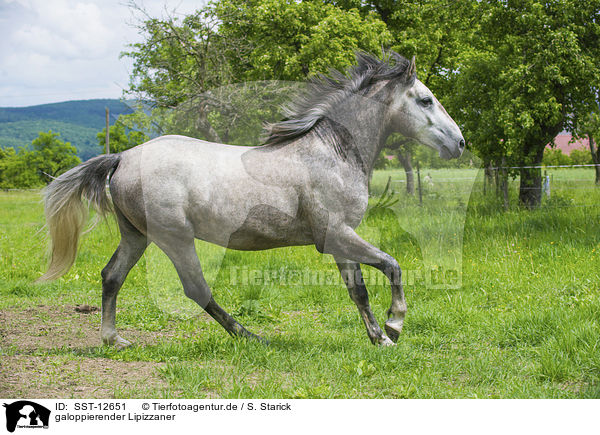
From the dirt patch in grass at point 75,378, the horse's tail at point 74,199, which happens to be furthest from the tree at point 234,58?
the dirt patch in grass at point 75,378

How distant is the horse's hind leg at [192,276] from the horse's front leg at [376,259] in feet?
3.40

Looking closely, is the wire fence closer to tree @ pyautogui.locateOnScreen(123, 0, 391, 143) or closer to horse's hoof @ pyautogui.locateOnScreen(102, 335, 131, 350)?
tree @ pyautogui.locateOnScreen(123, 0, 391, 143)

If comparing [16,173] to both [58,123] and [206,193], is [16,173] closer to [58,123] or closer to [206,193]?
[206,193]

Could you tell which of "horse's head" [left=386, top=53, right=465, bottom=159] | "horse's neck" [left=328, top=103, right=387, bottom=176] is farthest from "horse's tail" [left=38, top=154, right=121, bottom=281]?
"horse's head" [left=386, top=53, right=465, bottom=159]

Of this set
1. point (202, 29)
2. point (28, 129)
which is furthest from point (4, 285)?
point (28, 129)

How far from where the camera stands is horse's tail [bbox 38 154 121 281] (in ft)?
14.1

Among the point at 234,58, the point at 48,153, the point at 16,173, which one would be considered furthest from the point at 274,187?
the point at 48,153

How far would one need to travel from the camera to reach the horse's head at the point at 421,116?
4133 millimetres

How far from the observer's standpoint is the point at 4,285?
6.84m

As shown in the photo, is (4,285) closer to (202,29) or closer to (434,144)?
(434,144)

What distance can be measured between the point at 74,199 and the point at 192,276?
4.12 feet
